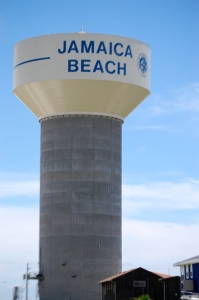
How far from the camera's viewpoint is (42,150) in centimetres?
6481

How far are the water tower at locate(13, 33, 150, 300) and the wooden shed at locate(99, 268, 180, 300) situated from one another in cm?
446

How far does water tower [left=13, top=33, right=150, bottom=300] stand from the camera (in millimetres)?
61156

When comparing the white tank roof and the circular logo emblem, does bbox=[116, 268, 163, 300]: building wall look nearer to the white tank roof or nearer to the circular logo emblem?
the white tank roof

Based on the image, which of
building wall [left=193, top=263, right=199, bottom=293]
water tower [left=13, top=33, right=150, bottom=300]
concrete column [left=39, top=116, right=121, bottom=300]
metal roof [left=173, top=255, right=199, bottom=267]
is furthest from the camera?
concrete column [left=39, top=116, right=121, bottom=300]

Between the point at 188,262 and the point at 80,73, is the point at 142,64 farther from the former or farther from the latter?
the point at 188,262

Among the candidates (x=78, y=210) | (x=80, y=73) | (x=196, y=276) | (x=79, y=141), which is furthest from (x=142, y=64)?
(x=196, y=276)

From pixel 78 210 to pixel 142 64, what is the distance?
12152mm

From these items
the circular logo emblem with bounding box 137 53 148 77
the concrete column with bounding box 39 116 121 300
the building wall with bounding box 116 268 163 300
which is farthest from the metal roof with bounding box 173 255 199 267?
the circular logo emblem with bounding box 137 53 148 77

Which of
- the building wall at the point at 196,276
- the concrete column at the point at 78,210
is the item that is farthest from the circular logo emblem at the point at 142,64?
the building wall at the point at 196,276

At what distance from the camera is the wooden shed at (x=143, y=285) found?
2286 inches

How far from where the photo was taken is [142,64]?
63.4 metres

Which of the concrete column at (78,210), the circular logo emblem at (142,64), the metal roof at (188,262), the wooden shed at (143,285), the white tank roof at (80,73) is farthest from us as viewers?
the circular logo emblem at (142,64)

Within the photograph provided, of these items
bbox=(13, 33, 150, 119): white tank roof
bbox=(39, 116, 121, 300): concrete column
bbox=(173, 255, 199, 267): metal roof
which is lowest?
bbox=(173, 255, 199, 267): metal roof

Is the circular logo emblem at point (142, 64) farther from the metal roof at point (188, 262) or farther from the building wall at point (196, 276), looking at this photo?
the building wall at point (196, 276)
